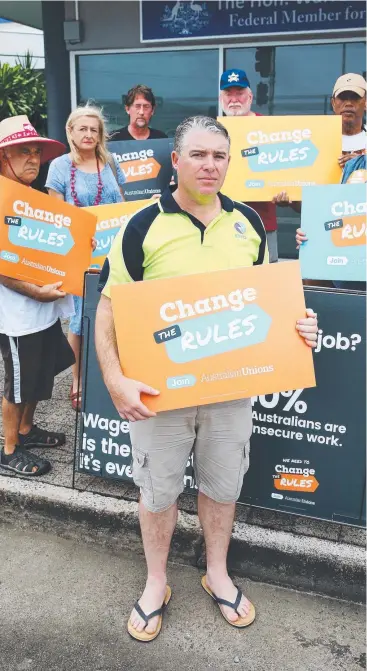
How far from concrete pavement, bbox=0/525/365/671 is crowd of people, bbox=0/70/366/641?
0.28 ft

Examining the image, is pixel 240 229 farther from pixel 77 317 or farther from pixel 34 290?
pixel 77 317

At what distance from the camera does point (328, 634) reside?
2.42 m

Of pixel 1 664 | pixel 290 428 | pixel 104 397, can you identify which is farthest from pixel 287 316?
pixel 1 664

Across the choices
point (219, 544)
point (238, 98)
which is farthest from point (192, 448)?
point (238, 98)

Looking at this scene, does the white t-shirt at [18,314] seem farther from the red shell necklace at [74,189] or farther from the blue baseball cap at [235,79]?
the blue baseball cap at [235,79]

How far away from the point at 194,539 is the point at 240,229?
1.50m

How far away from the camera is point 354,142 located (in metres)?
3.72

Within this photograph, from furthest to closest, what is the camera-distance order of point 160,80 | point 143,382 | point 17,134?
1. point 160,80
2. point 17,134
3. point 143,382

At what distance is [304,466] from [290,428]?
0.19m

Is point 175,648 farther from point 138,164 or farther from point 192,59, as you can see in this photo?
point 192,59

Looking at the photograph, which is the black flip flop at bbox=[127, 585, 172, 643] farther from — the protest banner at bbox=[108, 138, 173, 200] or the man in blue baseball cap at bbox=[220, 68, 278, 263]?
the protest banner at bbox=[108, 138, 173, 200]

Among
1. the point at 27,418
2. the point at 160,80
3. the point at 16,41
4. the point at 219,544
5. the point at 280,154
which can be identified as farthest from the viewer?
the point at 16,41

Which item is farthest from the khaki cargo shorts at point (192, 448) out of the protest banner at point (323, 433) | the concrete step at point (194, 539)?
the concrete step at point (194, 539)

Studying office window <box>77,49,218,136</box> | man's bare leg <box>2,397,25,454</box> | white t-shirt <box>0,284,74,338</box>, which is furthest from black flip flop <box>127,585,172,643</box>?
office window <box>77,49,218,136</box>
